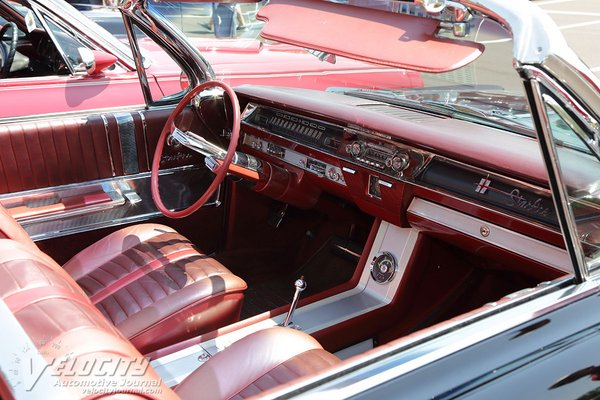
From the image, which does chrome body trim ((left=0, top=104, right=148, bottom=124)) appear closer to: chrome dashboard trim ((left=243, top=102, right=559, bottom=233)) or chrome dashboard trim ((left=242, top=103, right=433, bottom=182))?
chrome dashboard trim ((left=242, top=103, right=433, bottom=182))

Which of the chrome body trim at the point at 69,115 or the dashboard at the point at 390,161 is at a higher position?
the dashboard at the point at 390,161

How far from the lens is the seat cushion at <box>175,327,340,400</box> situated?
5.63 feet

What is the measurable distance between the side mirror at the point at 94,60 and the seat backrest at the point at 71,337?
241 centimetres

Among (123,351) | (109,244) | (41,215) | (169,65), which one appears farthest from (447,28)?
(169,65)

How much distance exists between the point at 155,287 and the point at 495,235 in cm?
123

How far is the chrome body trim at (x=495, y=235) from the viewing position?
6.61 feet

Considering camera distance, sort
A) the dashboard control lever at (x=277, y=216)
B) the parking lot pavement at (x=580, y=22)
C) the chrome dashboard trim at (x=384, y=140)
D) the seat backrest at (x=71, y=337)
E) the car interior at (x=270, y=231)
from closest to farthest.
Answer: the seat backrest at (x=71, y=337), the car interior at (x=270, y=231), the chrome dashboard trim at (x=384, y=140), the dashboard control lever at (x=277, y=216), the parking lot pavement at (x=580, y=22)

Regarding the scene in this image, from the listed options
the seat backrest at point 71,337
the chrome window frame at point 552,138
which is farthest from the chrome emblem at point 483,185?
the seat backrest at point 71,337

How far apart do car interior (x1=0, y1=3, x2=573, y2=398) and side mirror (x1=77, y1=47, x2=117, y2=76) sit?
67cm

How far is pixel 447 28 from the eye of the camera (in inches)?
55.7

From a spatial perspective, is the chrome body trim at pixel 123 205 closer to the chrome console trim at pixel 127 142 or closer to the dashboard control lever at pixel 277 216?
the chrome console trim at pixel 127 142

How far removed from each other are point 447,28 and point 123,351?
0.96 m

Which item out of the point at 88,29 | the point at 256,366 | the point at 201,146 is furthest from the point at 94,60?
the point at 256,366

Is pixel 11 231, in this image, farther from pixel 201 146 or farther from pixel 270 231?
pixel 270 231
